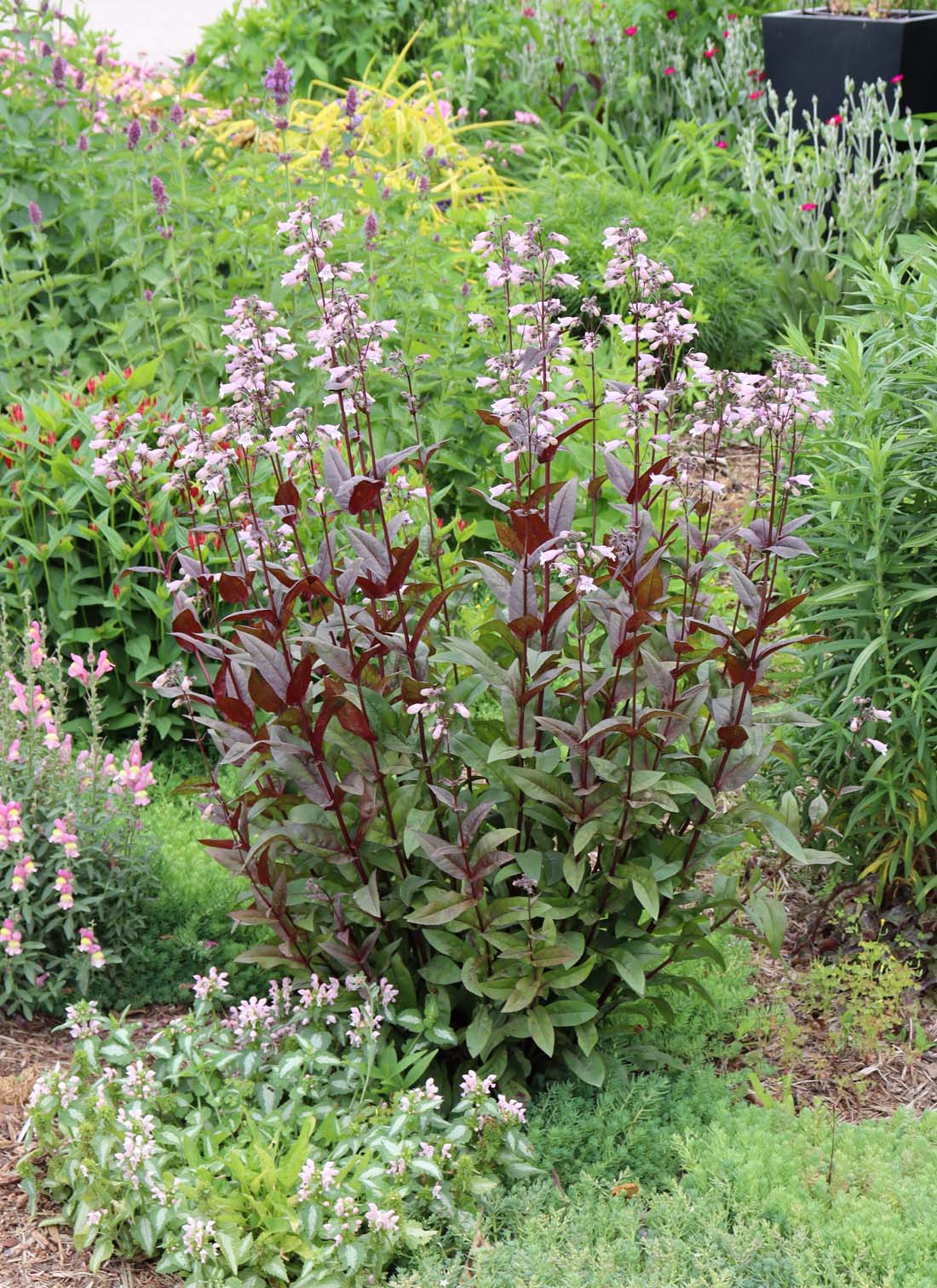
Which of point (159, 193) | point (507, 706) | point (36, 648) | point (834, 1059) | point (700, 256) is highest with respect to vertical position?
point (159, 193)

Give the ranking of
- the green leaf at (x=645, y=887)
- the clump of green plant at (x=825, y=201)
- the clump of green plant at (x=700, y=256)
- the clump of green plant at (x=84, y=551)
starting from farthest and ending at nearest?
the clump of green plant at (x=825, y=201)
the clump of green plant at (x=700, y=256)
the clump of green plant at (x=84, y=551)
the green leaf at (x=645, y=887)

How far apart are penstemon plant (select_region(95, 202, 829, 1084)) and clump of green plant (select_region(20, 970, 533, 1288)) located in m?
0.14

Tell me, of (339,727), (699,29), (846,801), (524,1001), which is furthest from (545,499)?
(699,29)

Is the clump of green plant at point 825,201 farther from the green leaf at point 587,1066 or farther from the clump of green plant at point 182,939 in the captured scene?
the green leaf at point 587,1066

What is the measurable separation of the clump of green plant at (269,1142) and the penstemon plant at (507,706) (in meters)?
0.14

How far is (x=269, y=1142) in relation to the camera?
9.16ft

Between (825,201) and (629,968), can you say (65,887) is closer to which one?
(629,968)

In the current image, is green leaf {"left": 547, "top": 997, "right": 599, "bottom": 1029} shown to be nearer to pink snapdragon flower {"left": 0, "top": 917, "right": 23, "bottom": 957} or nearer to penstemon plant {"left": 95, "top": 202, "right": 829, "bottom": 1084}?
penstemon plant {"left": 95, "top": 202, "right": 829, "bottom": 1084}

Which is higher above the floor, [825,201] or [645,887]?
[645,887]

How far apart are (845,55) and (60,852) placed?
267 inches

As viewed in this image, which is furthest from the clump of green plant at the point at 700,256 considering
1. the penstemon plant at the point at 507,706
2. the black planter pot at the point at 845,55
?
the penstemon plant at the point at 507,706

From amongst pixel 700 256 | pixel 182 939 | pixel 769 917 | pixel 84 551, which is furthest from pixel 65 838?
pixel 700 256

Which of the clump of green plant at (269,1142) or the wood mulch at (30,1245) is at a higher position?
the clump of green plant at (269,1142)

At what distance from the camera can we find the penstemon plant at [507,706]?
267 cm
